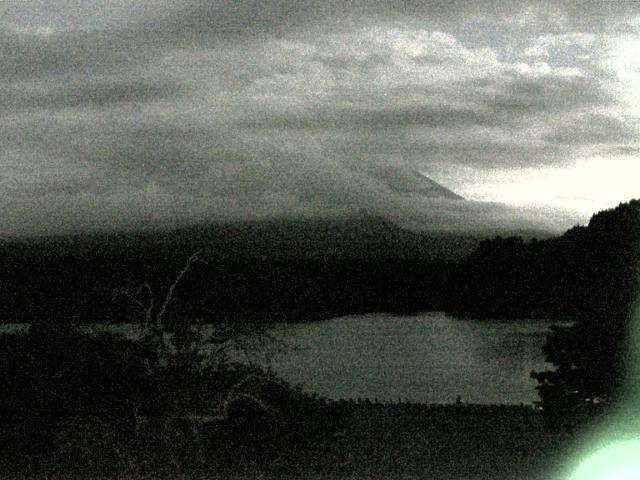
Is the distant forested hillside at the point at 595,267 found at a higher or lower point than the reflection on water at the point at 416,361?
higher

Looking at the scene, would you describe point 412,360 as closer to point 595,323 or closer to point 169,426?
point 169,426

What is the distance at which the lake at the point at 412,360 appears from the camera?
14672 millimetres

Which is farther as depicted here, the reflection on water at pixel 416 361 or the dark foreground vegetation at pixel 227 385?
the reflection on water at pixel 416 361

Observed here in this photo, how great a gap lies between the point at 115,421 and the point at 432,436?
14.4 feet

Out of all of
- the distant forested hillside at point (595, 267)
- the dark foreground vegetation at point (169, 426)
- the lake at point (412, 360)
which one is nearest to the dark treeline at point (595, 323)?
the distant forested hillside at point (595, 267)

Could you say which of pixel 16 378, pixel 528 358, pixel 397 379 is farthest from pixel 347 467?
pixel 528 358

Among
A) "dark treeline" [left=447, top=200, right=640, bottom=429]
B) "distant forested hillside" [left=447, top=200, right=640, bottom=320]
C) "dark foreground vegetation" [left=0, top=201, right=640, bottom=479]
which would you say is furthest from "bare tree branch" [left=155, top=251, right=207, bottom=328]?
"distant forested hillside" [left=447, top=200, right=640, bottom=320]

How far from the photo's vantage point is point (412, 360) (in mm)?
18531

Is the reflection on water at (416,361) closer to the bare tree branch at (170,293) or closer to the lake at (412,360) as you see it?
the lake at (412,360)

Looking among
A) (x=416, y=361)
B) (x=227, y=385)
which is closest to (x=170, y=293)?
(x=227, y=385)

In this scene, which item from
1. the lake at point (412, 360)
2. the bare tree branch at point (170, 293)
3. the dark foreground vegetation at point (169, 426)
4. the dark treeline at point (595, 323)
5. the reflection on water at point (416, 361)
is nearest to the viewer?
the dark treeline at point (595, 323)

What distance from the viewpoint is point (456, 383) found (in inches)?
638

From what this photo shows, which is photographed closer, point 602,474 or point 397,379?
point 602,474

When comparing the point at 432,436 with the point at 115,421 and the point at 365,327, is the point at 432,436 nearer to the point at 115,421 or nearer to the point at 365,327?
the point at 115,421
